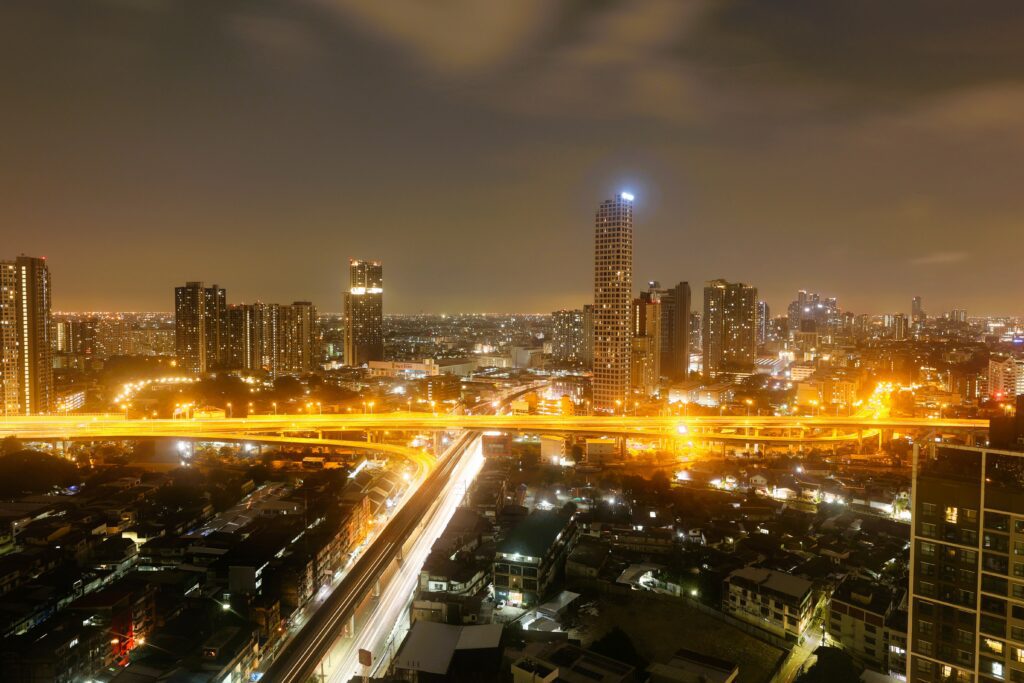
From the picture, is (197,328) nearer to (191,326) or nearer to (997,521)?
(191,326)

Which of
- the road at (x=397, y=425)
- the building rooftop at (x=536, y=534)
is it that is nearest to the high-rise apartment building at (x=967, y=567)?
the building rooftop at (x=536, y=534)

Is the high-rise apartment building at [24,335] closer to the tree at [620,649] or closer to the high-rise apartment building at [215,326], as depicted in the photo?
the high-rise apartment building at [215,326]

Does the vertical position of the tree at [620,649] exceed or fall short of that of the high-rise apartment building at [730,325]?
it falls short

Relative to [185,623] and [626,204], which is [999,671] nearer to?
[185,623]

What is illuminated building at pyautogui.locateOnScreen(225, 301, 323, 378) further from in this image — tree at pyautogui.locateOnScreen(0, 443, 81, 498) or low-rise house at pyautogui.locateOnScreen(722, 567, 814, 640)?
low-rise house at pyautogui.locateOnScreen(722, 567, 814, 640)

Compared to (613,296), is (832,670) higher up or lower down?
lower down

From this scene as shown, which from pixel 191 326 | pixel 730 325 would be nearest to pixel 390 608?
pixel 191 326
